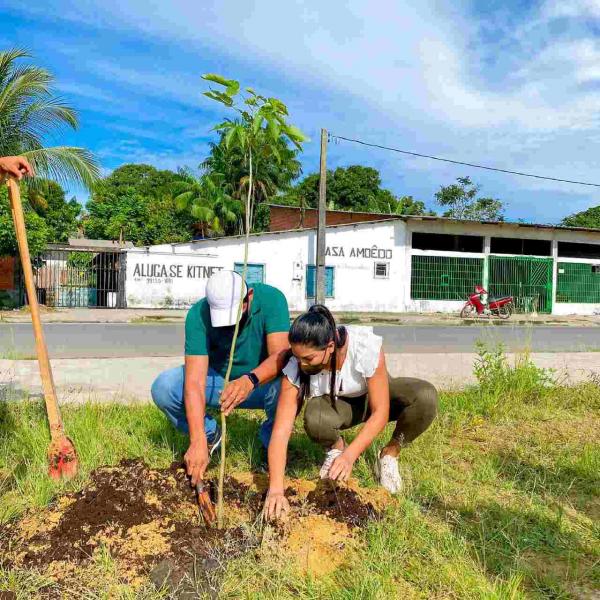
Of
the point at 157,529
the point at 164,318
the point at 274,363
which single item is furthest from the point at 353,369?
the point at 164,318

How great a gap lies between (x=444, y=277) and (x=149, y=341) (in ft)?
45.6

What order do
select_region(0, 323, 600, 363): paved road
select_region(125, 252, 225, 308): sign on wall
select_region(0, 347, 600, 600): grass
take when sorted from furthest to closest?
select_region(125, 252, 225, 308): sign on wall, select_region(0, 323, 600, 363): paved road, select_region(0, 347, 600, 600): grass

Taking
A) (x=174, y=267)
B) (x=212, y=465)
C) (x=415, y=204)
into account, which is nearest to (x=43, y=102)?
(x=174, y=267)

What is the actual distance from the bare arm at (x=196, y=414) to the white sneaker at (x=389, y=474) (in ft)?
3.03

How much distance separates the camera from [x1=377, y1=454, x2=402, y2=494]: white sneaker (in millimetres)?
2832

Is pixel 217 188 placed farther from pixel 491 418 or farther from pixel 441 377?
pixel 491 418

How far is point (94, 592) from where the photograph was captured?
190 centimetres

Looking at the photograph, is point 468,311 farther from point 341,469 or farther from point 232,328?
point 341,469

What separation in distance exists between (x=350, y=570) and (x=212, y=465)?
4.40 feet

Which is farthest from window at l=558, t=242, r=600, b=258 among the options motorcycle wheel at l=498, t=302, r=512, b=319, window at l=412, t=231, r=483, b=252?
motorcycle wheel at l=498, t=302, r=512, b=319

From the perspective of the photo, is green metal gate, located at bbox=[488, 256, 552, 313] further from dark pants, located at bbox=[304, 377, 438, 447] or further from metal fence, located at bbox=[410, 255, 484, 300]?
dark pants, located at bbox=[304, 377, 438, 447]

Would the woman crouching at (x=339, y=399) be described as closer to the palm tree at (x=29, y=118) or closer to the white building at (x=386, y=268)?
the palm tree at (x=29, y=118)

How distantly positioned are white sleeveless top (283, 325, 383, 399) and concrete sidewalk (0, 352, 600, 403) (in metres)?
2.55

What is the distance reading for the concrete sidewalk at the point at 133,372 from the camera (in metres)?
5.12
